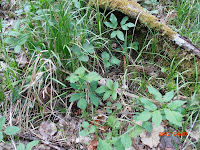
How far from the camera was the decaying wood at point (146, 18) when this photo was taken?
76.1 inches

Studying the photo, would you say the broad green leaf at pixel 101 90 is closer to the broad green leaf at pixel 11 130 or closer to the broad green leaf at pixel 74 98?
the broad green leaf at pixel 74 98

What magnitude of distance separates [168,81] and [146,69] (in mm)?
309

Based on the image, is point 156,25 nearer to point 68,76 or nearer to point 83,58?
point 83,58

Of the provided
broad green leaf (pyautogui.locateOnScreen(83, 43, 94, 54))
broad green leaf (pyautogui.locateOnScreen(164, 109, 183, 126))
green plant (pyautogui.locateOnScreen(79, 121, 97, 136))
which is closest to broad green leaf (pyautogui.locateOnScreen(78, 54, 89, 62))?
broad green leaf (pyautogui.locateOnScreen(83, 43, 94, 54))

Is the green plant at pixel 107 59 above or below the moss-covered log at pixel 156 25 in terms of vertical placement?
below

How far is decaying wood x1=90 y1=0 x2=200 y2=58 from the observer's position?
193 centimetres

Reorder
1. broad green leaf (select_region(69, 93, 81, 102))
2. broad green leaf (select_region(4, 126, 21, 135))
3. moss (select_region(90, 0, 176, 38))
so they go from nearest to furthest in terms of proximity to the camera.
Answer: broad green leaf (select_region(4, 126, 21, 135))
broad green leaf (select_region(69, 93, 81, 102))
moss (select_region(90, 0, 176, 38))

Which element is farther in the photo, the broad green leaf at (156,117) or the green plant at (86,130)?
the green plant at (86,130)

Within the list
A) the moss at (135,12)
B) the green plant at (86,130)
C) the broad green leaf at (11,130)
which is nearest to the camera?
the broad green leaf at (11,130)

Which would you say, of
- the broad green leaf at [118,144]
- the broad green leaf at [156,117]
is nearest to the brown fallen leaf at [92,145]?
the broad green leaf at [118,144]

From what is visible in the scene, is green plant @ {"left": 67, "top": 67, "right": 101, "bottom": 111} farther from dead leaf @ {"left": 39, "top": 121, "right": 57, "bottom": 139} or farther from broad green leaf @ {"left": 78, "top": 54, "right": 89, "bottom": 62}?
dead leaf @ {"left": 39, "top": 121, "right": 57, "bottom": 139}

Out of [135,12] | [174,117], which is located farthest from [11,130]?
A: [135,12]

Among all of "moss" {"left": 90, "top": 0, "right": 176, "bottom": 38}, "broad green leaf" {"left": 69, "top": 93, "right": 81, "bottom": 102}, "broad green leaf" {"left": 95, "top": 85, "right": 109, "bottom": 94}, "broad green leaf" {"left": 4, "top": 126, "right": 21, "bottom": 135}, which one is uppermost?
"moss" {"left": 90, "top": 0, "right": 176, "bottom": 38}

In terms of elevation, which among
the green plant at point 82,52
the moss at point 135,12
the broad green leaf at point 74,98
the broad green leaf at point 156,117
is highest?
the moss at point 135,12
